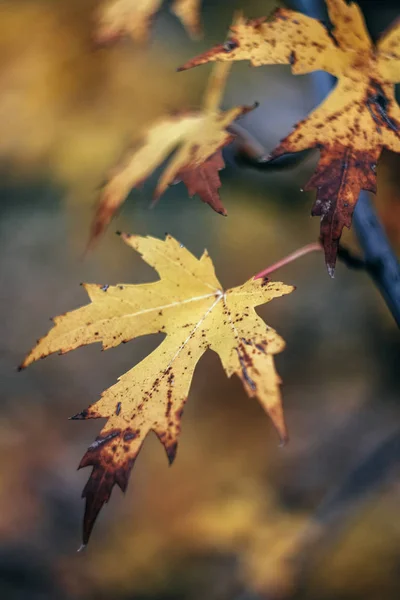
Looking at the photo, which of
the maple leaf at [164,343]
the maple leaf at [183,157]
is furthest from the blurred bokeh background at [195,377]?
the maple leaf at [164,343]

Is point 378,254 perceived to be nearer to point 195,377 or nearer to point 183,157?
point 183,157

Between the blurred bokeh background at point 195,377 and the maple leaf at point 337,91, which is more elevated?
the maple leaf at point 337,91

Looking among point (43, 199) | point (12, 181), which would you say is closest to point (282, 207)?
point (43, 199)

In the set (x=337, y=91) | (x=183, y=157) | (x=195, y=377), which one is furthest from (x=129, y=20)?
(x=195, y=377)

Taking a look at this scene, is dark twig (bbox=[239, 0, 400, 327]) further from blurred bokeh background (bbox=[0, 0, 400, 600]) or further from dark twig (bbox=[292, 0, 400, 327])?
blurred bokeh background (bbox=[0, 0, 400, 600])

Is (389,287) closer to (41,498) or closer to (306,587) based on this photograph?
(306,587)

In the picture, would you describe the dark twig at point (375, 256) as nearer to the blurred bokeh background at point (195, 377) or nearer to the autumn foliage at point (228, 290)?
the autumn foliage at point (228, 290)
